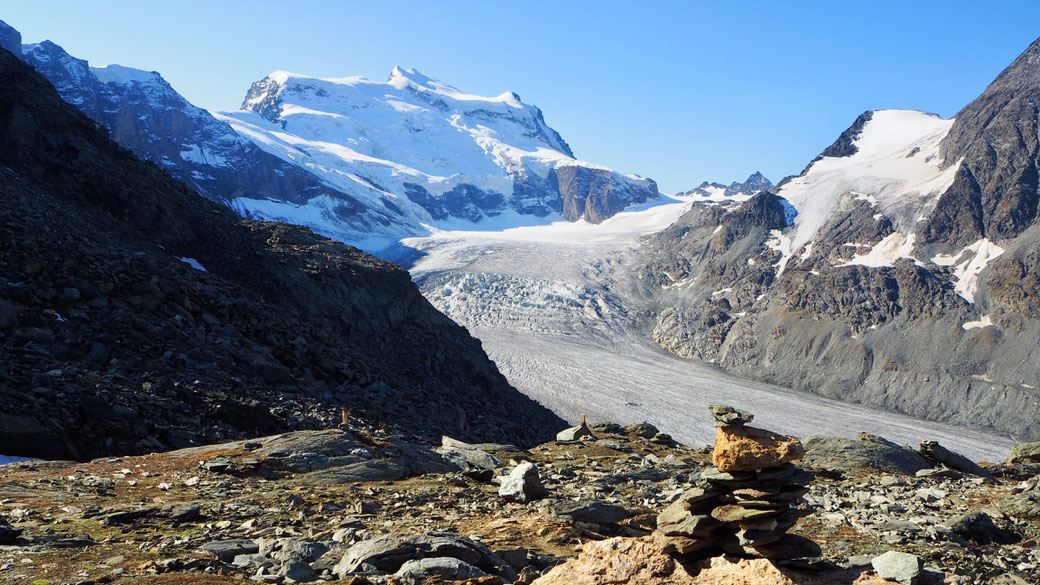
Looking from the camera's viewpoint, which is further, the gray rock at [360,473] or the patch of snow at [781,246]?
the patch of snow at [781,246]

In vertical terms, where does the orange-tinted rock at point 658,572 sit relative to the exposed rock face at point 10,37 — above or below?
below

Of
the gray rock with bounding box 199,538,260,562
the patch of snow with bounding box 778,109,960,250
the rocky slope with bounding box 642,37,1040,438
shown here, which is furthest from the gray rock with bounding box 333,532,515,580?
the patch of snow with bounding box 778,109,960,250

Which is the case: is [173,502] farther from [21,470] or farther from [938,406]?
[938,406]

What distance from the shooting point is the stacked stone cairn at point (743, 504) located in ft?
32.5

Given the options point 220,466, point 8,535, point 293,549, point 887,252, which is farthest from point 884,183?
point 8,535

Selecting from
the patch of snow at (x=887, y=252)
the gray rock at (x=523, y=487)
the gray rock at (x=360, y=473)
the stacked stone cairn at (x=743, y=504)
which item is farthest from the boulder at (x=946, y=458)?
the patch of snow at (x=887, y=252)

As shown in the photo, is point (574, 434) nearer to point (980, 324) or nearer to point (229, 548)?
point (229, 548)

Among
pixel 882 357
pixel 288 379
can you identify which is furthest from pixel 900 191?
pixel 288 379

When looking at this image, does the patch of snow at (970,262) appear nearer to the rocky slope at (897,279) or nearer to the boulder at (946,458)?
the rocky slope at (897,279)

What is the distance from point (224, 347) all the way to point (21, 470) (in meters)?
12.5

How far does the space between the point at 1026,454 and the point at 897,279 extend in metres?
119

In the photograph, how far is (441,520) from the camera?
15203 millimetres

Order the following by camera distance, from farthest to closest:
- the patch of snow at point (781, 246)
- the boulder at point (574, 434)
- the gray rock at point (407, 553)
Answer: the patch of snow at point (781, 246), the boulder at point (574, 434), the gray rock at point (407, 553)

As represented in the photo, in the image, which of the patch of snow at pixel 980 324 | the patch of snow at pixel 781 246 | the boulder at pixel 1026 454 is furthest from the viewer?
the patch of snow at pixel 781 246
